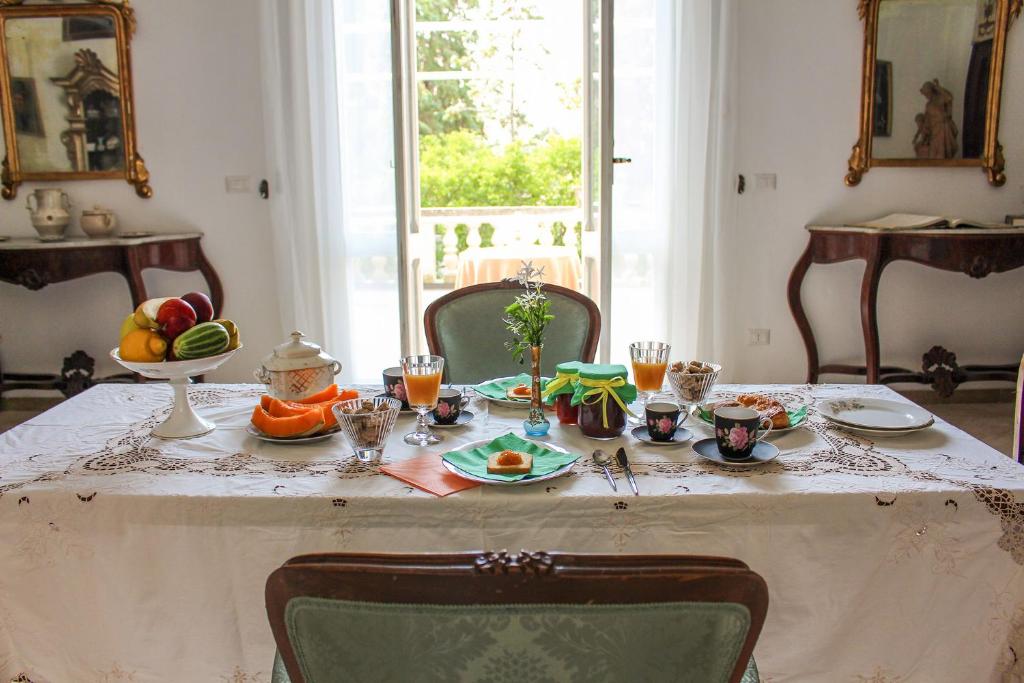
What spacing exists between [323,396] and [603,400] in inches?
20.8

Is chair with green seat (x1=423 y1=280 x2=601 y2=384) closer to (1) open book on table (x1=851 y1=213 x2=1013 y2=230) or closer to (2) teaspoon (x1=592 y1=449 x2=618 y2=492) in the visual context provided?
(2) teaspoon (x1=592 y1=449 x2=618 y2=492)

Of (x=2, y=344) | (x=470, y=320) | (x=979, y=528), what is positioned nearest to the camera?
(x=979, y=528)

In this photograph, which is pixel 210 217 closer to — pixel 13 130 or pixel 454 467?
pixel 13 130

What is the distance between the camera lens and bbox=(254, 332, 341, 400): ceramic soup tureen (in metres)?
1.52

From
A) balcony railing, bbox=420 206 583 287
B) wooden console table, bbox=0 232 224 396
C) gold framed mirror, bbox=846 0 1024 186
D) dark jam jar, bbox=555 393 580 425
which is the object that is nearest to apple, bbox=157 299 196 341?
dark jam jar, bbox=555 393 580 425

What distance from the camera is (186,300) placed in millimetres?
1430

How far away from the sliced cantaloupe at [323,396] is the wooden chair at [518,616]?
89cm

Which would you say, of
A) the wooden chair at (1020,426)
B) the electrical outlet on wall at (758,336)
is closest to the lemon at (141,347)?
the wooden chair at (1020,426)

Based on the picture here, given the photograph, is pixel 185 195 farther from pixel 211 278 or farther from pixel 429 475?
pixel 429 475

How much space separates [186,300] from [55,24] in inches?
109

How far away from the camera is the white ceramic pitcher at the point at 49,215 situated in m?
3.36

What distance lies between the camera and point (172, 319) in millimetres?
1360

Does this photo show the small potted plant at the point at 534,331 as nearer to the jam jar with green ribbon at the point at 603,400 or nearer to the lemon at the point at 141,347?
the jam jar with green ribbon at the point at 603,400

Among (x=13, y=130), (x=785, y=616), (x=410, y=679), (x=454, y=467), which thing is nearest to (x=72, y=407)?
(x=454, y=467)
